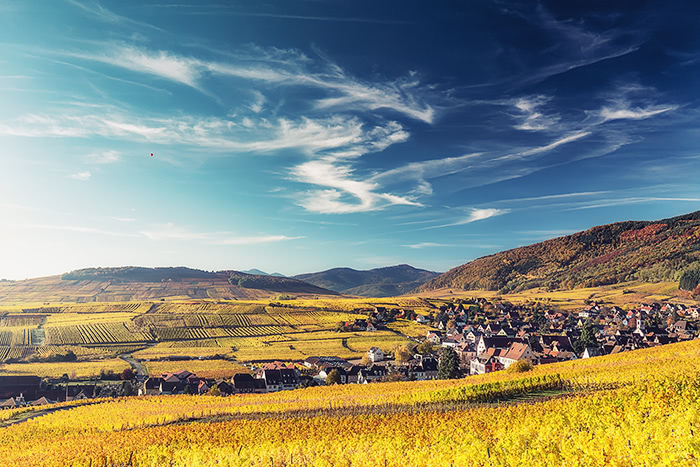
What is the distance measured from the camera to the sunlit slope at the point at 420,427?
14055 mm

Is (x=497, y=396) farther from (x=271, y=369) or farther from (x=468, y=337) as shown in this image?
(x=468, y=337)

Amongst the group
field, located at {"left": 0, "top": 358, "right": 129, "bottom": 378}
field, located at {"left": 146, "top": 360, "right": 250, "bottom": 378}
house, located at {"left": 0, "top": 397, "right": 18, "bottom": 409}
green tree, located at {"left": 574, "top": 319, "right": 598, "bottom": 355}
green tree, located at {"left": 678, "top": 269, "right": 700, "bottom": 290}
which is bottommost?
house, located at {"left": 0, "top": 397, "right": 18, "bottom": 409}

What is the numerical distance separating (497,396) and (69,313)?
200989 mm

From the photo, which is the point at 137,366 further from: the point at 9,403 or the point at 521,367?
the point at 521,367

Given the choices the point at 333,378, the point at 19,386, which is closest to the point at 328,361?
the point at 333,378

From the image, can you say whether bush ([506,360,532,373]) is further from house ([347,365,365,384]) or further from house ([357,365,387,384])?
house ([347,365,365,384])

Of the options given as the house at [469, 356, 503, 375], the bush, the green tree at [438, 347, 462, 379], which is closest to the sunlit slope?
the bush

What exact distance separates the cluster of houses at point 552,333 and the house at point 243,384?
4442 cm

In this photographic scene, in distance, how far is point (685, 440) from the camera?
11.2 m

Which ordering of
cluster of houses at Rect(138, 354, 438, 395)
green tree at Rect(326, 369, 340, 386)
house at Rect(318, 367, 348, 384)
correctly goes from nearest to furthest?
cluster of houses at Rect(138, 354, 438, 395)
green tree at Rect(326, 369, 340, 386)
house at Rect(318, 367, 348, 384)

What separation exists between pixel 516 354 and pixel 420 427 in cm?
6632

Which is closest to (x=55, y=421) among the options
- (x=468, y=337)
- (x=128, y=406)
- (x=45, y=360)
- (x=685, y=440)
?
(x=128, y=406)

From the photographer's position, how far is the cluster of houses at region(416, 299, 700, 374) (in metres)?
87.2

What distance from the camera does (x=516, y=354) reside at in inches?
3302
